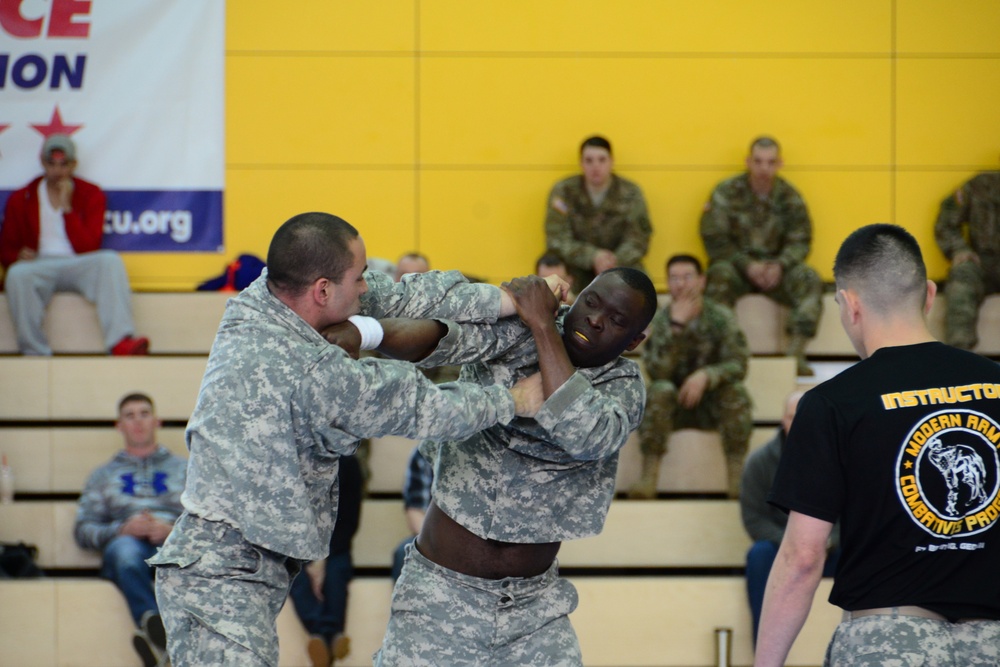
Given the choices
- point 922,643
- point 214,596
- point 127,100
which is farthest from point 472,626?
point 127,100

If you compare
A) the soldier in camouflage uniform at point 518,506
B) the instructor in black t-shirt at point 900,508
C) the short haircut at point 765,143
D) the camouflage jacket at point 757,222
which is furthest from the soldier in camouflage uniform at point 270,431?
the short haircut at point 765,143

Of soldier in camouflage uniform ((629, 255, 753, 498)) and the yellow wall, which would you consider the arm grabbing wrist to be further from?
the yellow wall

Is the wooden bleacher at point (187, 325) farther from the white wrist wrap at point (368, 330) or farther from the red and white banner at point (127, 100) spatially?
the white wrist wrap at point (368, 330)

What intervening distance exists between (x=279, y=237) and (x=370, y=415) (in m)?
0.52

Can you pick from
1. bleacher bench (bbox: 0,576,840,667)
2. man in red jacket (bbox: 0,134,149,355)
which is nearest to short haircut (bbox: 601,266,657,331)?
bleacher bench (bbox: 0,576,840,667)

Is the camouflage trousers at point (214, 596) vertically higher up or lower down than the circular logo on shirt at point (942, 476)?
lower down

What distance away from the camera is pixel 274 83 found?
27.7 ft

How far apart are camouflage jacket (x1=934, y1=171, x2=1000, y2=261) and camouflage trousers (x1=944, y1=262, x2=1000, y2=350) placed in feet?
0.63

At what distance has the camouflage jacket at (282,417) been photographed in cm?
268

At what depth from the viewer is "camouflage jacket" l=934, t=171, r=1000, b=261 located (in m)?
8.01

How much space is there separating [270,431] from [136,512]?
3.76 meters

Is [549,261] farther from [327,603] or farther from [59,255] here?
[59,255]

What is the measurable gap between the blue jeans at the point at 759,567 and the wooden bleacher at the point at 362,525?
0.14 m

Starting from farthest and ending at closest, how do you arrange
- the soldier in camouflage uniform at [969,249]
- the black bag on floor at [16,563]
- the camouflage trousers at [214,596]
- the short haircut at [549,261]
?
the soldier in camouflage uniform at [969,249], the short haircut at [549,261], the black bag on floor at [16,563], the camouflage trousers at [214,596]
